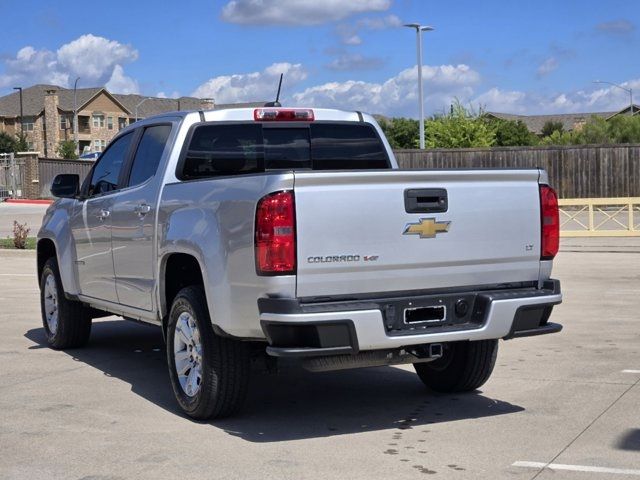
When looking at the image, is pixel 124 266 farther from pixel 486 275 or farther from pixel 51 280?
pixel 486 275

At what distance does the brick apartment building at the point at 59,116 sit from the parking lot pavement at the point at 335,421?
94.7 m

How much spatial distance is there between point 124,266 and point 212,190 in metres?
1.82

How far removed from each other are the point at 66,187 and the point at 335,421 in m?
3.86

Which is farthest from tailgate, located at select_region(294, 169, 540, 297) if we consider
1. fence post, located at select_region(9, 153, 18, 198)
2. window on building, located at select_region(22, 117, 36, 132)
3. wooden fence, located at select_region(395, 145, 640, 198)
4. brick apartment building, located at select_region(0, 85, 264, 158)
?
window on building, located at select_region(22, 117, 36, 132)

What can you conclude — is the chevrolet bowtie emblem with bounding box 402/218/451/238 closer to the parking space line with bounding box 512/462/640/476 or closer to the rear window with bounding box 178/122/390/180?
the parking space line with bounding box 512/462/640/476

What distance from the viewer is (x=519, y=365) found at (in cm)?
Result: 898

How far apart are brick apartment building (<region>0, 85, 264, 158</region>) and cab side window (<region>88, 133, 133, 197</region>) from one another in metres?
94.0

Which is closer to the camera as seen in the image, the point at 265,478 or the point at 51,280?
the point at 265,478

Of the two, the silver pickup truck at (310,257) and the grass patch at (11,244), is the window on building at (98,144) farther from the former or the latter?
the silver pickup truck at (310,257)

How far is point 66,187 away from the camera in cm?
949

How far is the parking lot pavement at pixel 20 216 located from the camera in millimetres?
31884

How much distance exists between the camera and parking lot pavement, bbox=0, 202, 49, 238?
3188 centimetres

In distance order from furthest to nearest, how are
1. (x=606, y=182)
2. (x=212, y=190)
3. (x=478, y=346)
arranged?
(x=606, y=182) < (x=478, y=346) < (x=212, y=190)

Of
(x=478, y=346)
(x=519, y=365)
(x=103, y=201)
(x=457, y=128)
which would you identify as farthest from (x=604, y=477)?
(x=457, y=128)
